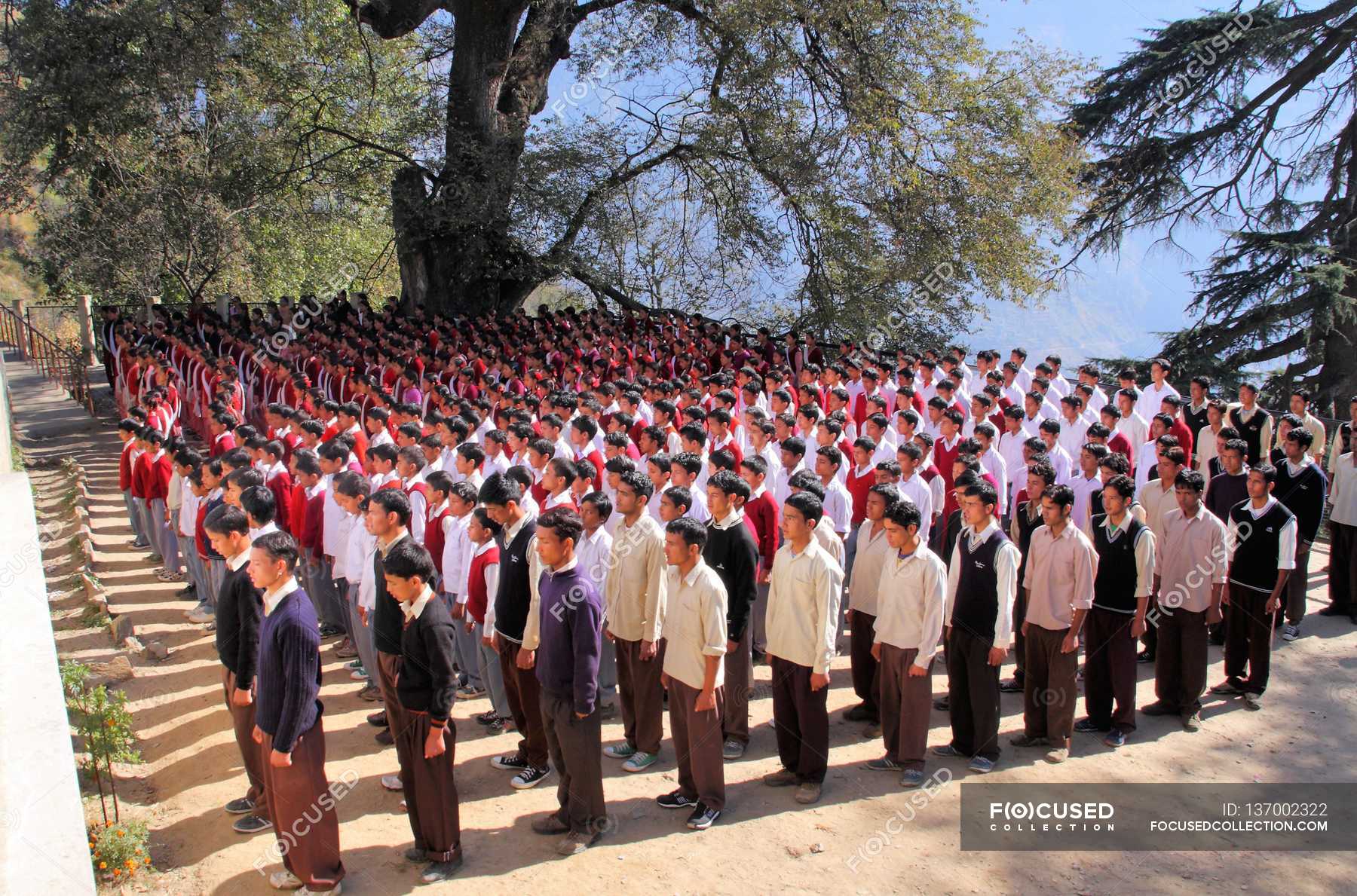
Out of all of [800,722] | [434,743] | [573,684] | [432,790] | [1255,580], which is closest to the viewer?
[434,743]

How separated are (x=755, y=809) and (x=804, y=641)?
2.97 feet

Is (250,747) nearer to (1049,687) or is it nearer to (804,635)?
(804,635)

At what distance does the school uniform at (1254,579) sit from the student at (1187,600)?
19.9 inches

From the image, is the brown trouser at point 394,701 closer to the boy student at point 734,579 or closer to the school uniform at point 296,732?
the school uniform at point 296,732

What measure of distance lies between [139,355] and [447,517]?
8111mm

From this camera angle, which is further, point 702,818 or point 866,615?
point 866,615

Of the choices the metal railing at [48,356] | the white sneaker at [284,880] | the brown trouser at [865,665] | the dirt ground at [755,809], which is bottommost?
the dirt ground at [755,809]

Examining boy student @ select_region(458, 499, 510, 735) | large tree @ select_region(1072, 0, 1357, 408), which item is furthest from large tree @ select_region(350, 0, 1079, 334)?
boy student @ select_region(458, 499, 510, 735)

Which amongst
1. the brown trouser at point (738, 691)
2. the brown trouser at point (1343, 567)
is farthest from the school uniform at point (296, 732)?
the brown trouser at point (1343, 567)

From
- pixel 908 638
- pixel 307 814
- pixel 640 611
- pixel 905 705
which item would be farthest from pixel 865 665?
pixel 307 814

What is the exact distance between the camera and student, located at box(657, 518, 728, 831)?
462 cm

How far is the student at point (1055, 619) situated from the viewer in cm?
534

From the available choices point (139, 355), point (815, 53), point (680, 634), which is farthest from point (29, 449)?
point (815, 53)

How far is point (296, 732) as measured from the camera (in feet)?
13.3
